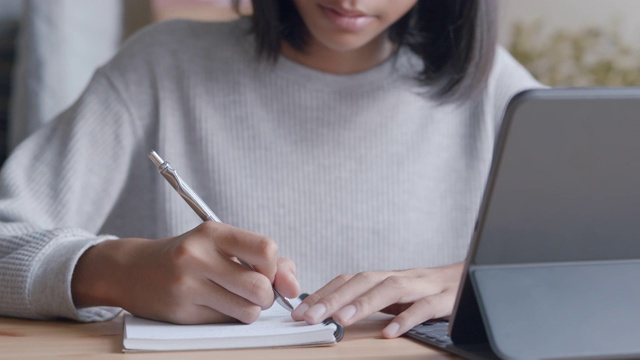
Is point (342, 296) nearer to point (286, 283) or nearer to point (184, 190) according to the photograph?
point (286, 283)

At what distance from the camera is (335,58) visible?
1418 mm

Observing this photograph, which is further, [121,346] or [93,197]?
[93,197]

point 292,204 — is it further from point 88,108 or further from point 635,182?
point 635,182

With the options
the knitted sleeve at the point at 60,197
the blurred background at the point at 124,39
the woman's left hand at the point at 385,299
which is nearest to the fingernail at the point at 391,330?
the woman's left hand at the point at 385,299

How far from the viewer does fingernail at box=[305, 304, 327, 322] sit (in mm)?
829

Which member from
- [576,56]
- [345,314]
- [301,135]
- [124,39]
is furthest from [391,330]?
[576,56]

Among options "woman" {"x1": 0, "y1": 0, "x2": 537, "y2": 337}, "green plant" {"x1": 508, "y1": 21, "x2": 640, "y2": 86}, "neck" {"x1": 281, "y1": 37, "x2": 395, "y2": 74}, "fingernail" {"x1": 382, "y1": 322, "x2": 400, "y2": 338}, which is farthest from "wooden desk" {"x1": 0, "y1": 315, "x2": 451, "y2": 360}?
"green plant" {"x1": 508, "y1": 21, "x2": 640, "y2": 86}

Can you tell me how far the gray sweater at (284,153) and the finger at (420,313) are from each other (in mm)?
467

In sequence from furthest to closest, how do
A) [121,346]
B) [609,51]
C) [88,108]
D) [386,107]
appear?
[609,51], [386,107], [88,108], [121,346]

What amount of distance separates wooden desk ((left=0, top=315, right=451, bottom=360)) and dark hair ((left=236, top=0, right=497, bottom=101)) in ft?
1.98

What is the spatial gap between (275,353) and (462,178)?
749 mm

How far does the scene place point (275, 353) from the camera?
0.77 meters

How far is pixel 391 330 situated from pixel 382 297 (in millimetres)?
51

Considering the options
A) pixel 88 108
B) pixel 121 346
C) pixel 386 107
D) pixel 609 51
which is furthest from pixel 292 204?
pixel 609 51
